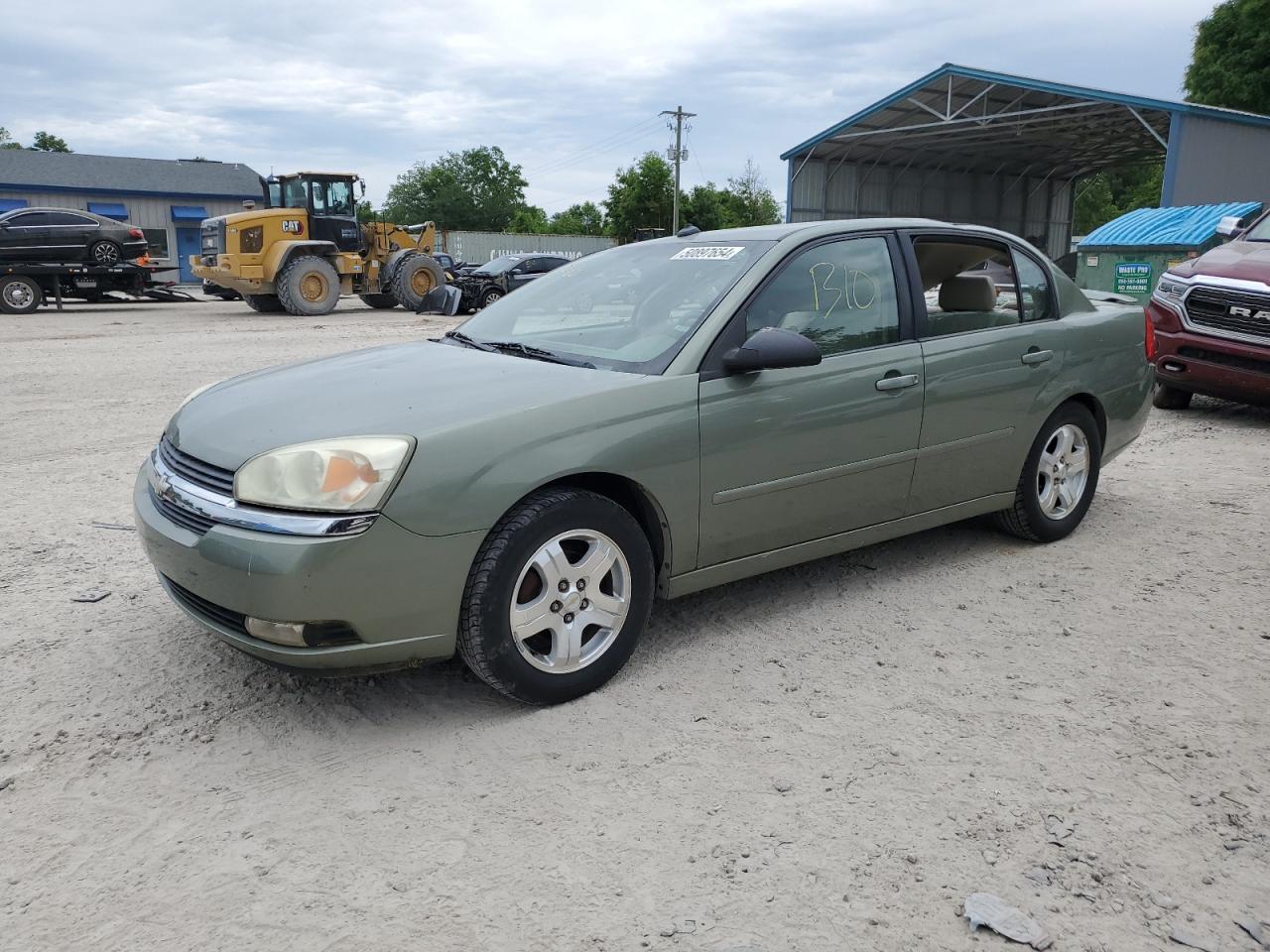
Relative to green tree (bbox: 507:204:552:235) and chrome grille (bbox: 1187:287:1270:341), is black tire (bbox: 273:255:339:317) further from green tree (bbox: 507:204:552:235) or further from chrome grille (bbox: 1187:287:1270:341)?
green tree (bbox: 507:204:552:235)

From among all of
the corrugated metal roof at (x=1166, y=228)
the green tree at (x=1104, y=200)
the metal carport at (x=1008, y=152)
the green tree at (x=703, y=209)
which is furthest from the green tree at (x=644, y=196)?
the corrugated metal roof at (x=1166, y=228)

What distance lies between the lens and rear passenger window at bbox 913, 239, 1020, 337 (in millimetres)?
4418

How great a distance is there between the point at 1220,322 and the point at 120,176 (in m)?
46.8

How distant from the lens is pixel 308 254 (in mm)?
20859

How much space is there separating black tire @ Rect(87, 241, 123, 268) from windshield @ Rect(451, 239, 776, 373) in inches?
811

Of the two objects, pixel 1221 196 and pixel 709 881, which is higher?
pixel 1221 196

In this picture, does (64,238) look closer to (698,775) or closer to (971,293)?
(971,293)

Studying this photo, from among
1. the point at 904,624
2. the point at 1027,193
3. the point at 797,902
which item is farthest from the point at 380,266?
the point at 1027,193

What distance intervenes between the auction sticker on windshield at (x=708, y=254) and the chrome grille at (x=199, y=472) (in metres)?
2.00

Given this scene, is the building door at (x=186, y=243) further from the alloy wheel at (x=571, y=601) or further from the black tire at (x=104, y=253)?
the alloy wheel at (x=571, y=601)

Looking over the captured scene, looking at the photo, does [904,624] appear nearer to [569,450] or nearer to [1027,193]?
[569,450]

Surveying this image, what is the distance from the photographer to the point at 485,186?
308 ft

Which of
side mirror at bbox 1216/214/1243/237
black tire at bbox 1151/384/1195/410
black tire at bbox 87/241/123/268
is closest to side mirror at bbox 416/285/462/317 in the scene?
black tire at bbox 1151/384/1195/410

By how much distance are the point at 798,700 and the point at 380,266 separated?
21273 millimetres
